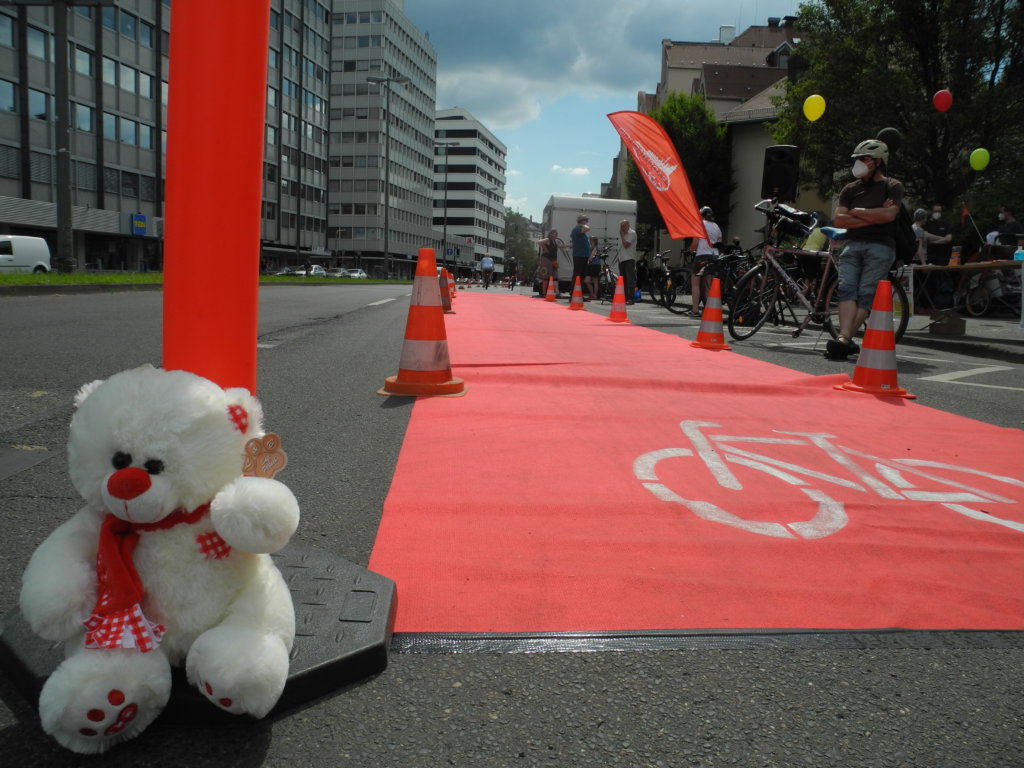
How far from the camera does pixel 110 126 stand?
4744 centimetres

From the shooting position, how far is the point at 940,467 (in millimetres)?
3744

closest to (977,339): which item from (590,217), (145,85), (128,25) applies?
(590,217)

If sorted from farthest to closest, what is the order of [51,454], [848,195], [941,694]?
1. [848,195]
2. [51,454]
3. [941,694]

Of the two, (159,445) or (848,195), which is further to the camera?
(848,195)

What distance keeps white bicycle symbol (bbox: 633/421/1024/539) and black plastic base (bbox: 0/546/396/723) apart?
1428 mm

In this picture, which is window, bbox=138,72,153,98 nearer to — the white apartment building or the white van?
the white van

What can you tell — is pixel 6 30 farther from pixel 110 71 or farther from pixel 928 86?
pixel 928 86

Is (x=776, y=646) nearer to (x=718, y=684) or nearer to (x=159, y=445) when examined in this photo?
(x=718, y=684)

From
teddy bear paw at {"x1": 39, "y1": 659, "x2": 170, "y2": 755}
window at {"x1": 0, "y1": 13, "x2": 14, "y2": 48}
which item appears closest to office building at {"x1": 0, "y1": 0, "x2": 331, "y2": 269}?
window at {"x1": 0, "y1": 13, "x2": 14, "y2": 48}

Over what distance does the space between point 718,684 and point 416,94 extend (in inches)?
4683

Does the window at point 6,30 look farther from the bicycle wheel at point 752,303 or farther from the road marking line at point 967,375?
the road marking line at point 967,375

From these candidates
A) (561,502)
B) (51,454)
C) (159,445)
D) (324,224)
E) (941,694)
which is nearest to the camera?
(159,445)

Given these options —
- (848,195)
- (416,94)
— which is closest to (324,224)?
(416,94)

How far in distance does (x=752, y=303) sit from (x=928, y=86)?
65.9 ft
